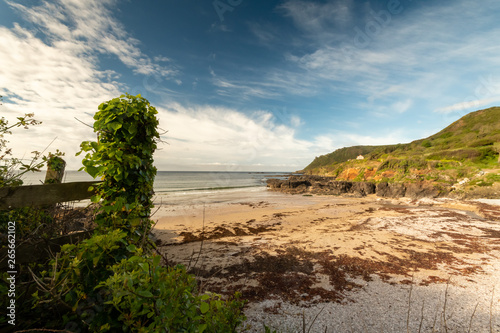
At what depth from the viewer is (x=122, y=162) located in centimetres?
245

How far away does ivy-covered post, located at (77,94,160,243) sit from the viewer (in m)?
2.38

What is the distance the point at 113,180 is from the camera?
8.21 feet

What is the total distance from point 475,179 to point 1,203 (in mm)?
28368

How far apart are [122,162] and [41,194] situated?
856 millimetres

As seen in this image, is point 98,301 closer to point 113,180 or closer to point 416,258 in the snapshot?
point 113,180

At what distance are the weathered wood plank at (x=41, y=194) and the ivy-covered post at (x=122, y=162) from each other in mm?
297

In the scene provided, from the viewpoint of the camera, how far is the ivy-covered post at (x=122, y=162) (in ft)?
7.82

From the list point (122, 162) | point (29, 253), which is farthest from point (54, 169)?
point (122, 162)

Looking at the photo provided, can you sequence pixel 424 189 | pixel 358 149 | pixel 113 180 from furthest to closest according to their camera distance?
pixel 358 149, pixel 424 189, pixel 113 180

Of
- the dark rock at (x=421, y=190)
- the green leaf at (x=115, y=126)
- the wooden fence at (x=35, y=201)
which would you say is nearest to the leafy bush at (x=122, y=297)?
Result: the wooden fence at (x=35, y=201)

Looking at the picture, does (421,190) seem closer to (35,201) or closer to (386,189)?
(386,189)

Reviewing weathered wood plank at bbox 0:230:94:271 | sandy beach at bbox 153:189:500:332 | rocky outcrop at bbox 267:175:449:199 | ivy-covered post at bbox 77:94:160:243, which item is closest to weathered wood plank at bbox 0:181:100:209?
ivy-covered post at bbox 77:94:160:243

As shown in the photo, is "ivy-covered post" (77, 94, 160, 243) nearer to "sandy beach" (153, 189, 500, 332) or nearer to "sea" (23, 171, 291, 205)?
"sea" (23, 171, 291, 205)

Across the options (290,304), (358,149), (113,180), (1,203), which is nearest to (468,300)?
(290,304)
